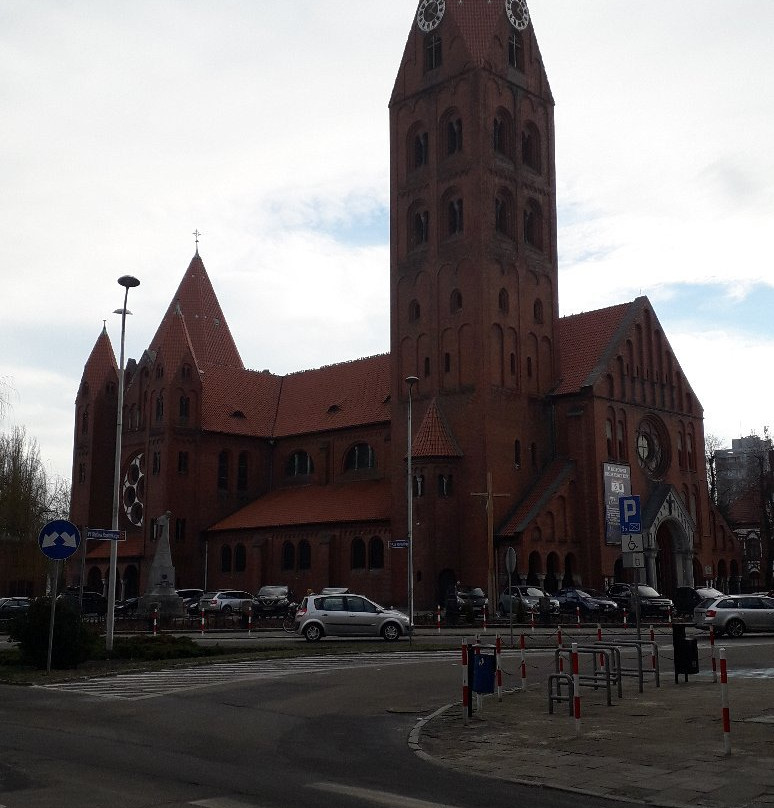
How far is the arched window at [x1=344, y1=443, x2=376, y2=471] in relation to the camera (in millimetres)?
63906

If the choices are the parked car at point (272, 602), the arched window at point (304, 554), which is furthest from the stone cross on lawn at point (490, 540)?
the arched window at point (304, 554)

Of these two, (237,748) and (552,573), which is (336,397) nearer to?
(552,573)

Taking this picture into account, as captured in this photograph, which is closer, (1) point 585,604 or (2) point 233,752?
(2) point 233,752

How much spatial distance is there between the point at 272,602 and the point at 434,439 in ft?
40.0

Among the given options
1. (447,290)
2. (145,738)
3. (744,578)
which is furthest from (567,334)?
(145,738)

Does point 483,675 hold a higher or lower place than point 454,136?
lower

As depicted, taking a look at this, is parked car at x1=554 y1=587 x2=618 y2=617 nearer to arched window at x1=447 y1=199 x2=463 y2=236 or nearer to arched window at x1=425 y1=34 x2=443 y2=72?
arched window at x1=447 y1=199 x2=463 y2=236

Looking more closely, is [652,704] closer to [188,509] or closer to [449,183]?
[449,183]

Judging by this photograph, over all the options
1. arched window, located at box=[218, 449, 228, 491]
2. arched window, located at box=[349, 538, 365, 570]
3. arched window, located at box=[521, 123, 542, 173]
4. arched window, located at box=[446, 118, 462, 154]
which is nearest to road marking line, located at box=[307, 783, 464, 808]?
arched window, located at box=[349, 538, 365, 570]

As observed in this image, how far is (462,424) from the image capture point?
179ft

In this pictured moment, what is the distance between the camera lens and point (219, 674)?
2128cm

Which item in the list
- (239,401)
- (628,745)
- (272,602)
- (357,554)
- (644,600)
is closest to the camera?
(628,745)

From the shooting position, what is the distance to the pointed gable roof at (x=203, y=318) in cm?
7456

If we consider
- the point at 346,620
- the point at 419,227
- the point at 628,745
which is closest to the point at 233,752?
the point at 628,745
